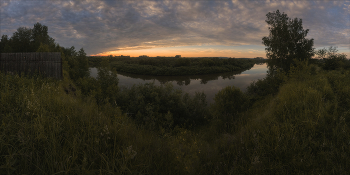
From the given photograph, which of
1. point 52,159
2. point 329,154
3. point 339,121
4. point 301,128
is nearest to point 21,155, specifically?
point 52,159

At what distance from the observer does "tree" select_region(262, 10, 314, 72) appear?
71.5ft

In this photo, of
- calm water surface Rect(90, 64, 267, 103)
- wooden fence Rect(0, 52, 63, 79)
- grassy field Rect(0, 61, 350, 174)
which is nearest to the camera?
grassy field Rect(0, 61, 350, 174)

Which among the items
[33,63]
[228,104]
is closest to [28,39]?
[33,63]

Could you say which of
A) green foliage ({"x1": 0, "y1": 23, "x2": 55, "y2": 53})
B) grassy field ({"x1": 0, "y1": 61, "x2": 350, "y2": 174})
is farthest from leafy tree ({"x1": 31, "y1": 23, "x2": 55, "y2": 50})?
grassy field ({"x1": 0, "y1": 61, "x2": 350, "y2": 174})

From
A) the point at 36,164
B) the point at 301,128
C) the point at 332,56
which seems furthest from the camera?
the point at 332,56

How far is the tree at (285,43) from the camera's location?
21781 mm

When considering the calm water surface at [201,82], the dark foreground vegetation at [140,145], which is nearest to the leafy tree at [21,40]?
the calm water surface at [201,82]

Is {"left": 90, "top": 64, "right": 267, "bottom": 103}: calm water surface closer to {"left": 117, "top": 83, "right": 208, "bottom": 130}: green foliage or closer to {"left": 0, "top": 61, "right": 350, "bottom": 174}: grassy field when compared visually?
{"left": 117, "top": 83, "right": 208, "bottom": 130}: green foliage

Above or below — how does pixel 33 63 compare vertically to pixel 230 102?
above

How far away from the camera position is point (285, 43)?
21656mm

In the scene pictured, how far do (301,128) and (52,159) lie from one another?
5079 millimetres

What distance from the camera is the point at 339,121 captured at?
364 cm

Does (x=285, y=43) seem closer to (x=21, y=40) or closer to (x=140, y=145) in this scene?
(x=140, y=145)

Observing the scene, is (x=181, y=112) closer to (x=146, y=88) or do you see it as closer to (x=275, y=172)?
(x=146, y=88)
